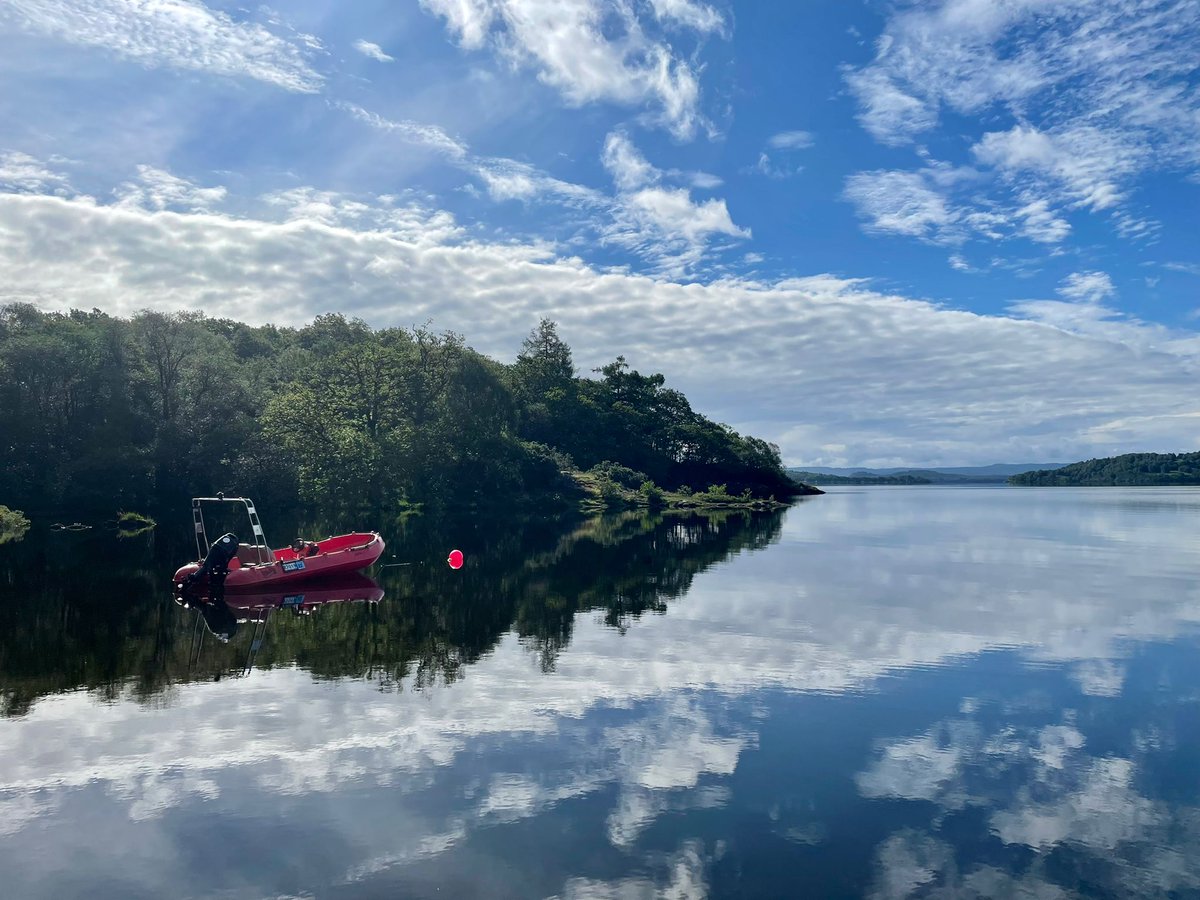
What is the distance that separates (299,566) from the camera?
3269cm

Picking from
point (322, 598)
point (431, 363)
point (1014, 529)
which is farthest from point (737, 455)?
point (322, 598)

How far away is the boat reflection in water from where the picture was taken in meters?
25.2

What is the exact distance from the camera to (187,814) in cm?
1129

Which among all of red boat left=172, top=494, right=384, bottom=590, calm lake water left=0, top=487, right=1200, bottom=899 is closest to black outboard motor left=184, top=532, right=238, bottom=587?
red boat left=172, top=494, right=384, bottom=590

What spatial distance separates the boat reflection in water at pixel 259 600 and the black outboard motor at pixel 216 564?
0.32 m

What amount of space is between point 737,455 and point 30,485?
106404mm

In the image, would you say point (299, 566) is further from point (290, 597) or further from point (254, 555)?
point (254, 555)

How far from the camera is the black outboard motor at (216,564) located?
2993 cm

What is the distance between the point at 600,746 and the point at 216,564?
22.0 metres

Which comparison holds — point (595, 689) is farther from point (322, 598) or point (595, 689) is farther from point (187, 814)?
point (322, 598)

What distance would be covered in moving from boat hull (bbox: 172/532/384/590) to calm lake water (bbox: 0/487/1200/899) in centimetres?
143

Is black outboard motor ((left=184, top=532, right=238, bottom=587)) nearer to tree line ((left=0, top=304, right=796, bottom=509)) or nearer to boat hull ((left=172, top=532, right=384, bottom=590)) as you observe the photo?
boat hull ((left=172, top=532, right=384, bottom=590))

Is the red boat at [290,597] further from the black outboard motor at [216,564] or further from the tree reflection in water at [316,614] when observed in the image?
the black outboard motor at [216,564]

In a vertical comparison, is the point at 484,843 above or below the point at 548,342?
below
